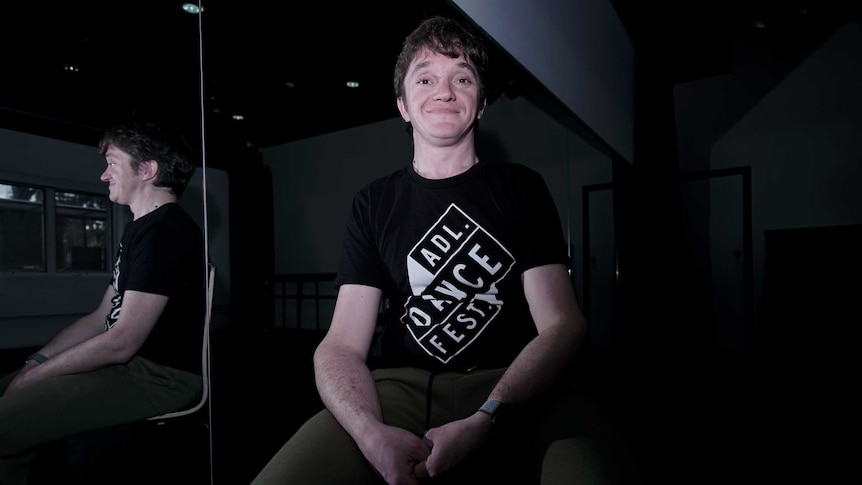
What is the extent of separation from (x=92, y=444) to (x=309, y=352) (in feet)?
1.13

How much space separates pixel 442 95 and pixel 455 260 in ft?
0.99

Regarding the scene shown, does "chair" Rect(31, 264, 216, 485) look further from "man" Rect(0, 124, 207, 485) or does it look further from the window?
the window

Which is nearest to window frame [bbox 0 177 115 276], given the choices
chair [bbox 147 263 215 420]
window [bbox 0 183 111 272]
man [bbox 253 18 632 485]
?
window [bbox 0 183 111 272]

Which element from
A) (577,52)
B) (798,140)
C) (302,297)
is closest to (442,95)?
(302,297)

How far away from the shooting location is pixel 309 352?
2.82 ft

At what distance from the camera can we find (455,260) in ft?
2.64

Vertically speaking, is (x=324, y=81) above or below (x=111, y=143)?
above

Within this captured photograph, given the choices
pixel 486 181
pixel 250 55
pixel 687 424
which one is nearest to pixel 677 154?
pixel 687 424

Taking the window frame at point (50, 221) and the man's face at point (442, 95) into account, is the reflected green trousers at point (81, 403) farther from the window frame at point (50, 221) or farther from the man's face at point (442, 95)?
the man's face at point (442, 95)

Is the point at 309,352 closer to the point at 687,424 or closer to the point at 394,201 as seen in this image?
the point at 394,201

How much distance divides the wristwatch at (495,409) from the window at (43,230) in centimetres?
56

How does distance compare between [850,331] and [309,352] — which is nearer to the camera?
[309,352]

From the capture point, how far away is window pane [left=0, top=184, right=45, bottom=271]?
45 cm

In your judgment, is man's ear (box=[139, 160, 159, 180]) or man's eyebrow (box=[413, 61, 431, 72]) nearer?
man's ear (box=[139, 160, 159, 180])
